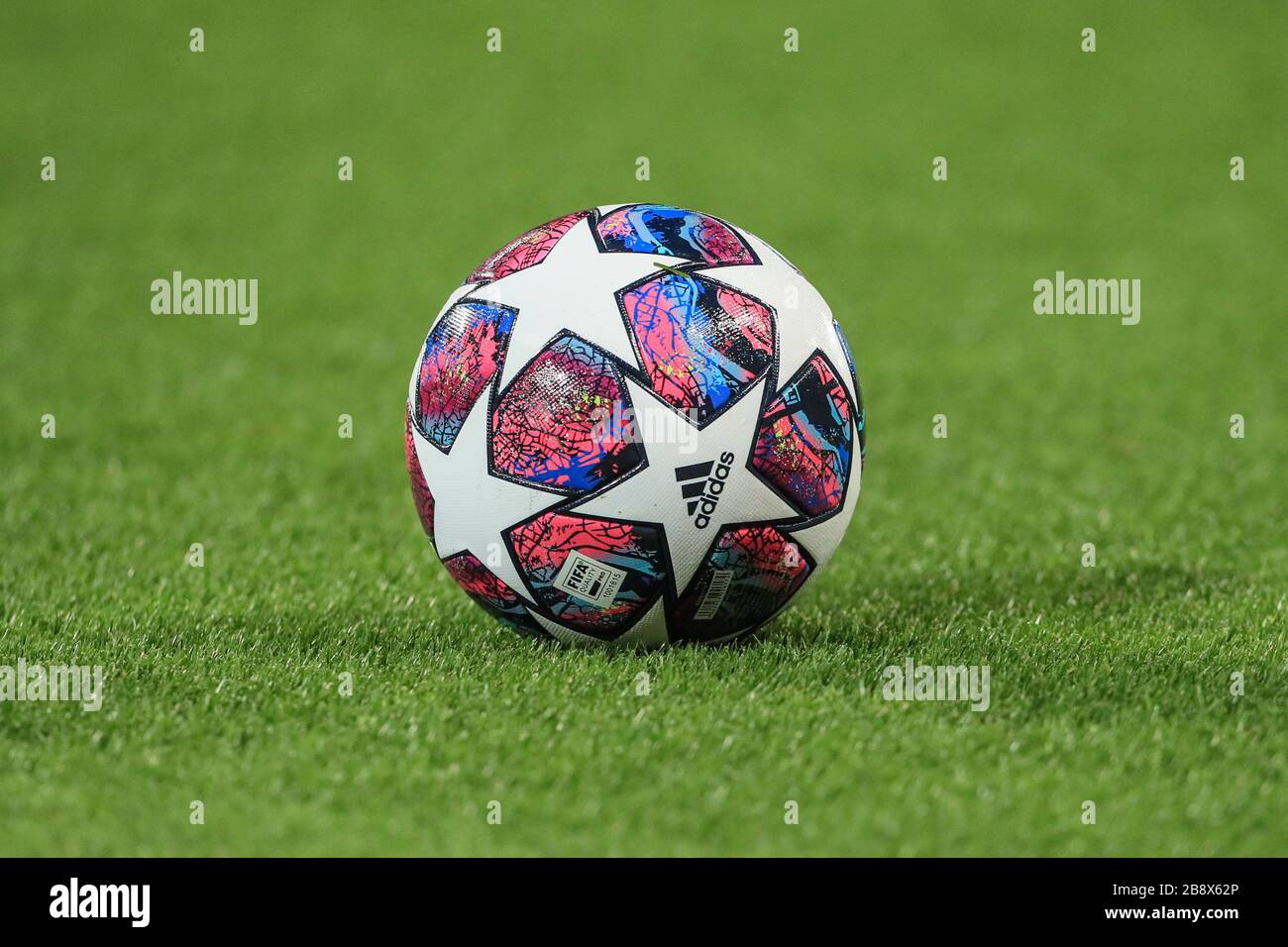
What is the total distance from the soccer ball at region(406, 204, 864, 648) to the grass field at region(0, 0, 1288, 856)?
11.3 inches

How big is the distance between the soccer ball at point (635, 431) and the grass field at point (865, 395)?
29 cm

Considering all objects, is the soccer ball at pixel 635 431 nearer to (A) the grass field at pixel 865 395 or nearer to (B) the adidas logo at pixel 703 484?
(B) the adidas logo at pixel 703 484

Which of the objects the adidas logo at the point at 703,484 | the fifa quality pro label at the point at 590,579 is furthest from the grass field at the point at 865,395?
the adidas logo at the point at 703,484

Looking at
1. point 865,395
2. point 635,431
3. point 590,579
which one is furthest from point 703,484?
point 865,395

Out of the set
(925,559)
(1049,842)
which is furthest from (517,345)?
(925,559)

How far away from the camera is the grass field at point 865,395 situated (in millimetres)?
4559

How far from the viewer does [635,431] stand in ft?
16.9

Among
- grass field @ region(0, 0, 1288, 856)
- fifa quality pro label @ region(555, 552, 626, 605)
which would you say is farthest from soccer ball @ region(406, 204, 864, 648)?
grass field @ region(0, 0, 1288, 856)

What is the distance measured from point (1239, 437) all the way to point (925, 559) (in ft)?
11.1

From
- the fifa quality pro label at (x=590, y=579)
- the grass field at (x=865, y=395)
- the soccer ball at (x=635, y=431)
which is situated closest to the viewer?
the grass field at (x=865, y=395)

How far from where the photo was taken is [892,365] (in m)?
11.7

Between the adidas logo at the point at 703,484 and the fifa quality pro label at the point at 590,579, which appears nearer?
the adidas logo at the point at 703,484

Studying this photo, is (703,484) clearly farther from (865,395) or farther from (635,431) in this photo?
(865,395)

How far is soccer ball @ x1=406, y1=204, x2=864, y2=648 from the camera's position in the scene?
17.0 feet
